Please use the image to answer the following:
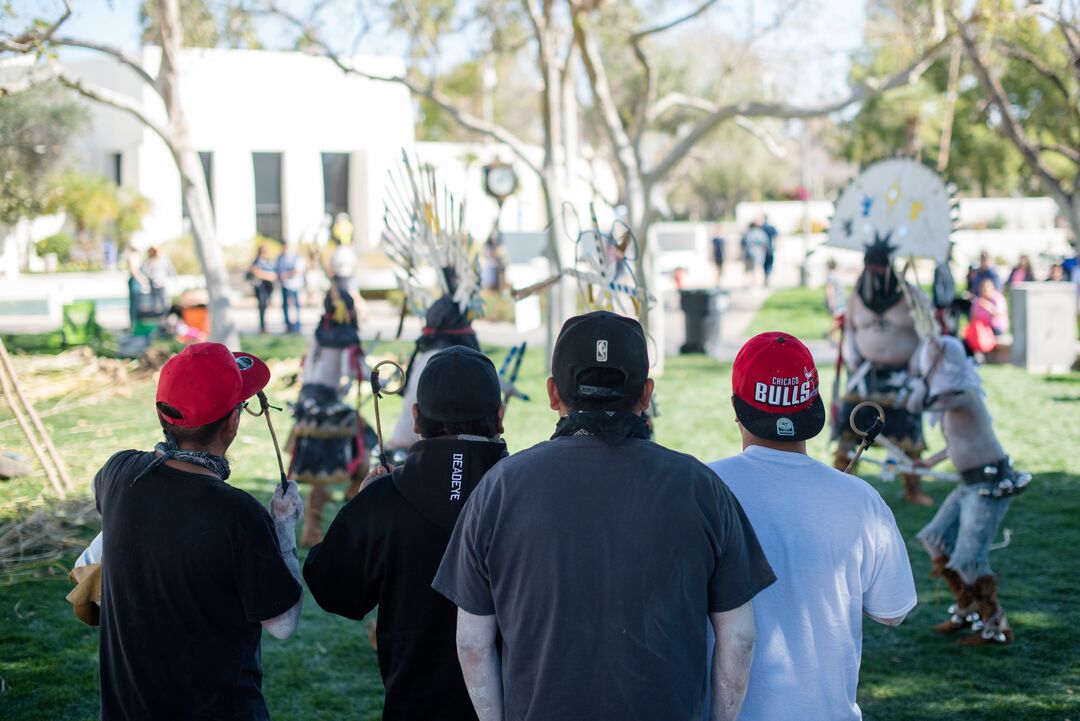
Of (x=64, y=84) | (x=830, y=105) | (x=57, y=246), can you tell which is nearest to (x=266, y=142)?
(x=57, y=246)

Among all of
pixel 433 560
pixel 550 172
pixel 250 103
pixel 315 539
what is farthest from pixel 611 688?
pixel 250 103

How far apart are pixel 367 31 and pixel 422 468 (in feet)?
42.7

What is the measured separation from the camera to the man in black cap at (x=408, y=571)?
9.41 ft

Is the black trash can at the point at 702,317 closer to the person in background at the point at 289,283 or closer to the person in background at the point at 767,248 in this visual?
the person in background at the point at 289,283

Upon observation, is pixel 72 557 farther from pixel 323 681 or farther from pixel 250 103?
pixel 250 103

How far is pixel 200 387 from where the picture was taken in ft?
9.47

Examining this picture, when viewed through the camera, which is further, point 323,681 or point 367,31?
point 367,31

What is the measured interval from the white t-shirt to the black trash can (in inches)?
565

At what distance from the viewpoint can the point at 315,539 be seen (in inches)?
294

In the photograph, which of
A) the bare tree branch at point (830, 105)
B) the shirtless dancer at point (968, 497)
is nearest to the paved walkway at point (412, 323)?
the bare tree branch at point (830, 105)

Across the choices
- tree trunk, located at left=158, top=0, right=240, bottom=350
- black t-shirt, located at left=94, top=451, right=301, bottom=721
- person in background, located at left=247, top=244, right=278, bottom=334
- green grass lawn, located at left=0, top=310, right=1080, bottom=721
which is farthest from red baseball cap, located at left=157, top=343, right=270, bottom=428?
person in background, located at left=247, top=244, right=278, bottom=334

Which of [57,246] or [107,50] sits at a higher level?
[107,50]

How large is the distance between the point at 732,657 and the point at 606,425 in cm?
60

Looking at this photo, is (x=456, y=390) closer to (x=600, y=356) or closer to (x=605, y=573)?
(x=600, y=356)
